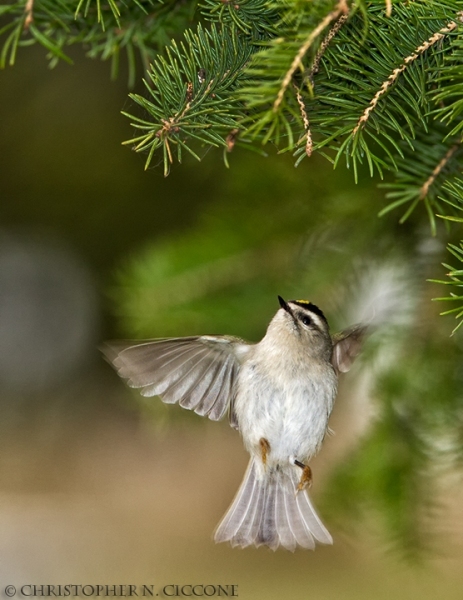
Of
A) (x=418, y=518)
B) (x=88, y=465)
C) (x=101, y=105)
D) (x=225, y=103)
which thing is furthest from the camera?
(x=88, y=465)

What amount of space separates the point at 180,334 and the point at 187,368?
80mm

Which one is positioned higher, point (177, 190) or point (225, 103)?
point (177, 190)

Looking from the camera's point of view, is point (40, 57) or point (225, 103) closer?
point (225, 103)

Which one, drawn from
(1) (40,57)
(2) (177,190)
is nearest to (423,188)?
(2) (177,190)

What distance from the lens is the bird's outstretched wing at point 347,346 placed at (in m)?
1.19

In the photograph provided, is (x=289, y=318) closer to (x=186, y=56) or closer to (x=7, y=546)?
(x=186, y=56)

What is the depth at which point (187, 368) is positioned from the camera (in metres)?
1.25

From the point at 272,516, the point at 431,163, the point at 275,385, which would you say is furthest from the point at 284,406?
the point at 431,163

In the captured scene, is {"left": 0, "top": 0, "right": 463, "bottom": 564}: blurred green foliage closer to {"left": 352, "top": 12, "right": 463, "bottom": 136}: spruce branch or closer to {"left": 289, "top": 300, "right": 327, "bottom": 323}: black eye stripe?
{"left": 289, "top": 300, "right": 327, "bottom": 323}: black eye stripe

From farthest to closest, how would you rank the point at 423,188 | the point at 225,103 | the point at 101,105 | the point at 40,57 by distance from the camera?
the point at 101,105, the point at 40,57, the point at 423,188, the point at 225,103

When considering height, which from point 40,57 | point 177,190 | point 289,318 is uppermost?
point 40,57

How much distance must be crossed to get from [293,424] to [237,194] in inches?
17.2

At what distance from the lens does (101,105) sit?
2605 millimetres

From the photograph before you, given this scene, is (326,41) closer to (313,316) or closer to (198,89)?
(198,89)
